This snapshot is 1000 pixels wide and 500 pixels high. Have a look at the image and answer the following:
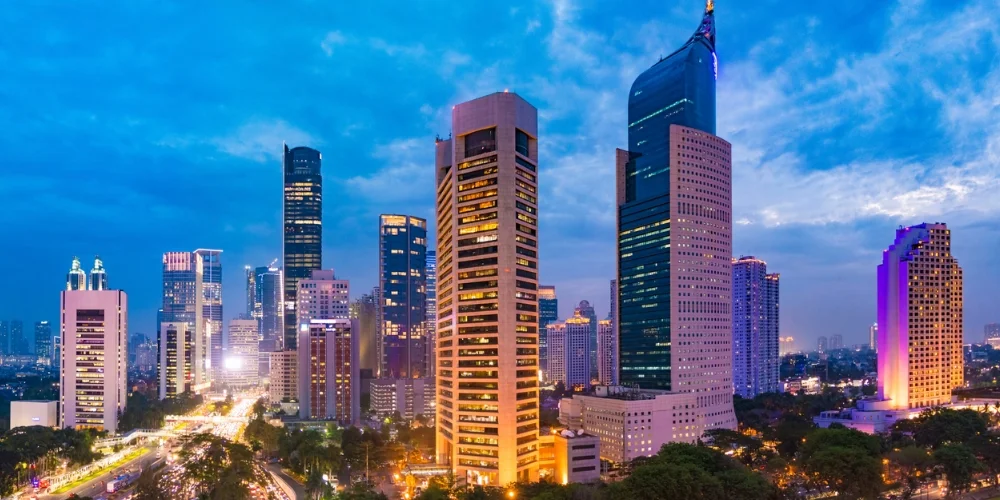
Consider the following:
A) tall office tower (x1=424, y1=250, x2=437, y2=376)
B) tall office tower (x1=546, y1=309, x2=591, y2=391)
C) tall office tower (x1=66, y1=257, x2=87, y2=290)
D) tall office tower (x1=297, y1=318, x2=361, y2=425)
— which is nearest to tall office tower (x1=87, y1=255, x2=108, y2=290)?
tall office tower (x1=66, y1=257, x2=87, y2=290)

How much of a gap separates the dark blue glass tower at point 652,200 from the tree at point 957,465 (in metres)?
33.7

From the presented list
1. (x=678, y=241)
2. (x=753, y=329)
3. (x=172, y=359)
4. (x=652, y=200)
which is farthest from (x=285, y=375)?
(x=753, y=329)

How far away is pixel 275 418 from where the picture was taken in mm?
103938

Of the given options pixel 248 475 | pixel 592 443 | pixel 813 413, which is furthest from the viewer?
pixel 813 413

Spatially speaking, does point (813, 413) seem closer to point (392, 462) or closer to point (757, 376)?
point (757, 376)

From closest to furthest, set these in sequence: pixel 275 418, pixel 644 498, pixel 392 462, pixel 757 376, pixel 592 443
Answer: pixel 644 498
pixel 592 443
pixel 392 462
pixel 275 418
pixel 757 376

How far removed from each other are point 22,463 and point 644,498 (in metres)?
55.8

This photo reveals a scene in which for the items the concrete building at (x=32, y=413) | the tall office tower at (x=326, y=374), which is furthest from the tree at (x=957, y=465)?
the concrete building at (x=32, y=413)

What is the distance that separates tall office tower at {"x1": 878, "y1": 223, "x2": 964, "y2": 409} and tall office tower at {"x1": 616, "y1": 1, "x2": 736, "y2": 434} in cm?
2069

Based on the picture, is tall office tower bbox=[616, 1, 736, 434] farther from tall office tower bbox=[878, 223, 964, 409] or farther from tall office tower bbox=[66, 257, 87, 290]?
tall office tower bbox=[66, 257, 87, 290]

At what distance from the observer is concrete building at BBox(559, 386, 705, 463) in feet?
237

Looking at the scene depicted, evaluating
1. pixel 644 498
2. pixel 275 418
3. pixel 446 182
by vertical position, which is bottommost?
pixel 275 418

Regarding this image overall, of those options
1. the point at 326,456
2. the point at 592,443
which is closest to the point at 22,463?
the point at 326,456

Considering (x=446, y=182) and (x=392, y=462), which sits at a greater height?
(x=446, y=182)
